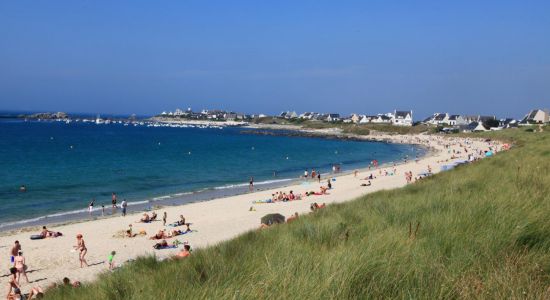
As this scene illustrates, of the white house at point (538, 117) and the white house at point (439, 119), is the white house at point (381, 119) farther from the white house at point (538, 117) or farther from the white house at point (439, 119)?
the white house at point (538, 117)

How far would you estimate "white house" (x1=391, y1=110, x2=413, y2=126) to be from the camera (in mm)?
143450

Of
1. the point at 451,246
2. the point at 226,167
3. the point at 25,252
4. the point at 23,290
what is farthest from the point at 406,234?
the point at 226,167

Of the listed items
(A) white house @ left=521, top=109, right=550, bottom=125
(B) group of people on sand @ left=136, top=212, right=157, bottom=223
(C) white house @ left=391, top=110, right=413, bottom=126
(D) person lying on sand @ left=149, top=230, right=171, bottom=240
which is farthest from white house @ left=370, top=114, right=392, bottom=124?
(D) person lying on sand @ left=149, top=230, right=171, bottom=240

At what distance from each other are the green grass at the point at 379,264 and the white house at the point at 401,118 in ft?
Answer: 465

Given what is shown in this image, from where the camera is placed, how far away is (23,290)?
12.9 meters

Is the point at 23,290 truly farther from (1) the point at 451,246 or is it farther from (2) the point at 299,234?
A: (1) the point at 451,246

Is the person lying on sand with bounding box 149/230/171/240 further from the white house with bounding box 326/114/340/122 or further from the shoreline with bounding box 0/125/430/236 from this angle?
the white house with bounding box 326/114/340/122

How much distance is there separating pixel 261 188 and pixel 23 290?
76.0 ft

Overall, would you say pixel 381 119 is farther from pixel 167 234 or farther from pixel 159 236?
pixel 159 236

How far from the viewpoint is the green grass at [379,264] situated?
9.27 ft

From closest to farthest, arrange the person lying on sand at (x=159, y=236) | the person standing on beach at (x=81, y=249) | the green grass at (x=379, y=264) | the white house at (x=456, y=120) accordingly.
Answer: the green grass at (x=379, y=264), the person standing on beach at (x=81, y=249), the person lying on sand at (x=159, y=236), the white house at (x=456, y=120)

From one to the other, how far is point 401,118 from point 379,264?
152m

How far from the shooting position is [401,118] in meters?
149

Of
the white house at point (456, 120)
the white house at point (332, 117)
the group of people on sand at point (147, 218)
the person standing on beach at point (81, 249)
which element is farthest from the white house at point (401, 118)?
the person standing on beach at point (81, 249)
